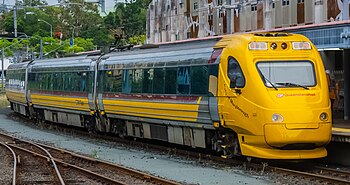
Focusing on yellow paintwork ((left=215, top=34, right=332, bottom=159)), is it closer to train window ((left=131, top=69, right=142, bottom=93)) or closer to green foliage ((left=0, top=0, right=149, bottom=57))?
train window ((left=131, top=69, right=142, bottom=93))

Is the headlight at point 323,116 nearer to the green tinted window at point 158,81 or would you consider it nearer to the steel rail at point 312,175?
the steel rail at point 312,175

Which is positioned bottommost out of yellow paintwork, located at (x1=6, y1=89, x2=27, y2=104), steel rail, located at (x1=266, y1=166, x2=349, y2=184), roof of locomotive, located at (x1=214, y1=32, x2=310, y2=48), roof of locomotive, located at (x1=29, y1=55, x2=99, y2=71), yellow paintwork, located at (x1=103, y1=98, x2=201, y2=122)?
steel rail, located at (x1=266, y1=166, x2=349, y2=184)

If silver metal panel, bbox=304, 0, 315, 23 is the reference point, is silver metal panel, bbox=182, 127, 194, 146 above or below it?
below

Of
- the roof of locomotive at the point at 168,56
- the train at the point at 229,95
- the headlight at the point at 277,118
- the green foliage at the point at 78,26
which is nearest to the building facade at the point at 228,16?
the roof of locomotive at the point at 168,56

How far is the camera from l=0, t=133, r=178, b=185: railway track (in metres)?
13.5

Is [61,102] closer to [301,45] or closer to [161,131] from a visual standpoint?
[161,131]

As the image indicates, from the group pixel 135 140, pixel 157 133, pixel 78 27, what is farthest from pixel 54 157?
pixel 78 27

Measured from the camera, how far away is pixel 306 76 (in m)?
14.9

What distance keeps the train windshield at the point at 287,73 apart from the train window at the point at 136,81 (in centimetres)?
592

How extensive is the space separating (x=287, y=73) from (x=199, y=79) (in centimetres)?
253

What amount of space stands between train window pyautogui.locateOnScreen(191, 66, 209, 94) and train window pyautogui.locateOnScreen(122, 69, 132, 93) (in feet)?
13.7

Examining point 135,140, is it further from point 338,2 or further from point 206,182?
point 338,2

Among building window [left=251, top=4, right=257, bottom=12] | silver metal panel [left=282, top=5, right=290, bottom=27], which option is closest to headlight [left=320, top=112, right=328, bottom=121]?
silver metal panel [left=282, top=5, right=290, bottom=27]

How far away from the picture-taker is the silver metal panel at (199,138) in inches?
664
